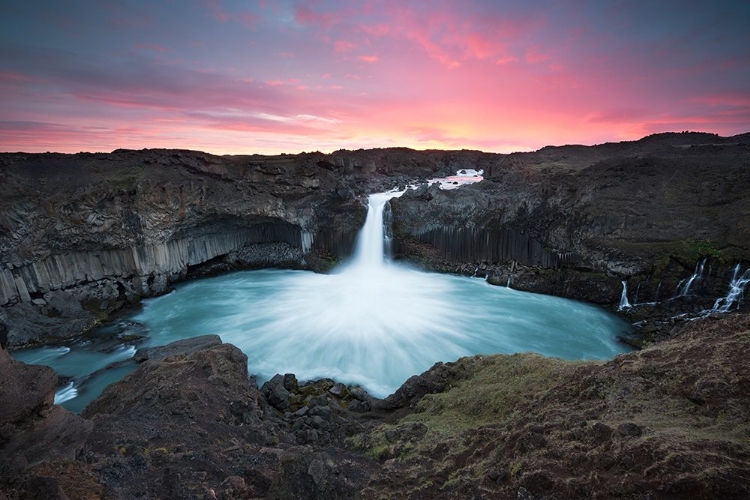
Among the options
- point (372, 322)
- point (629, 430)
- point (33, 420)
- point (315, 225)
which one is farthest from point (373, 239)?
point (629, 430)

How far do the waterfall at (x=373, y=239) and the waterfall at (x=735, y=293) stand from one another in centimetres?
1987

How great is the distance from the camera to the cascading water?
15039 mm

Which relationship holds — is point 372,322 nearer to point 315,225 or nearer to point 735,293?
point 315,225

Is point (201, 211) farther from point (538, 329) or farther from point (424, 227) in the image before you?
point (538, 329)

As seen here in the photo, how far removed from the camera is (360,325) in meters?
18.5

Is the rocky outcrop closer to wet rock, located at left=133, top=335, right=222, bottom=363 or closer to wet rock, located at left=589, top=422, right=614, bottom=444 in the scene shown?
wet rock, located at left=133, top=335, right=222, bottom=363

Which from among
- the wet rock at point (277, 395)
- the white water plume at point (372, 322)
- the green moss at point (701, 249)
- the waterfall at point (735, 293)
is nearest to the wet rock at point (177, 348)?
the white water plume at point (372, 322)

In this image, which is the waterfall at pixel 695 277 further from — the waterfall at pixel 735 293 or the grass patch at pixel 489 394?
the grass patch at pixel 489 394

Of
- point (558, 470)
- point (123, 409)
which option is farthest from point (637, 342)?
point (123, 409)

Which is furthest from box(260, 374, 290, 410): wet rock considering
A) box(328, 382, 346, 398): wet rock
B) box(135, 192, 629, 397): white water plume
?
box(135, 192, 629, 397): white water plume

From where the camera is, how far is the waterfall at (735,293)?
17422 millimetres

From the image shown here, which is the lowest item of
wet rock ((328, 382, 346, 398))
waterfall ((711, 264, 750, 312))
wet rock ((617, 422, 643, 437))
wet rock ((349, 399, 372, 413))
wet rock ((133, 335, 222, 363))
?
wet rock ((328, 382, 346, 398))

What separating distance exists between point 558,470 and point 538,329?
51.2 feet

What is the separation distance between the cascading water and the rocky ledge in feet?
20.1
